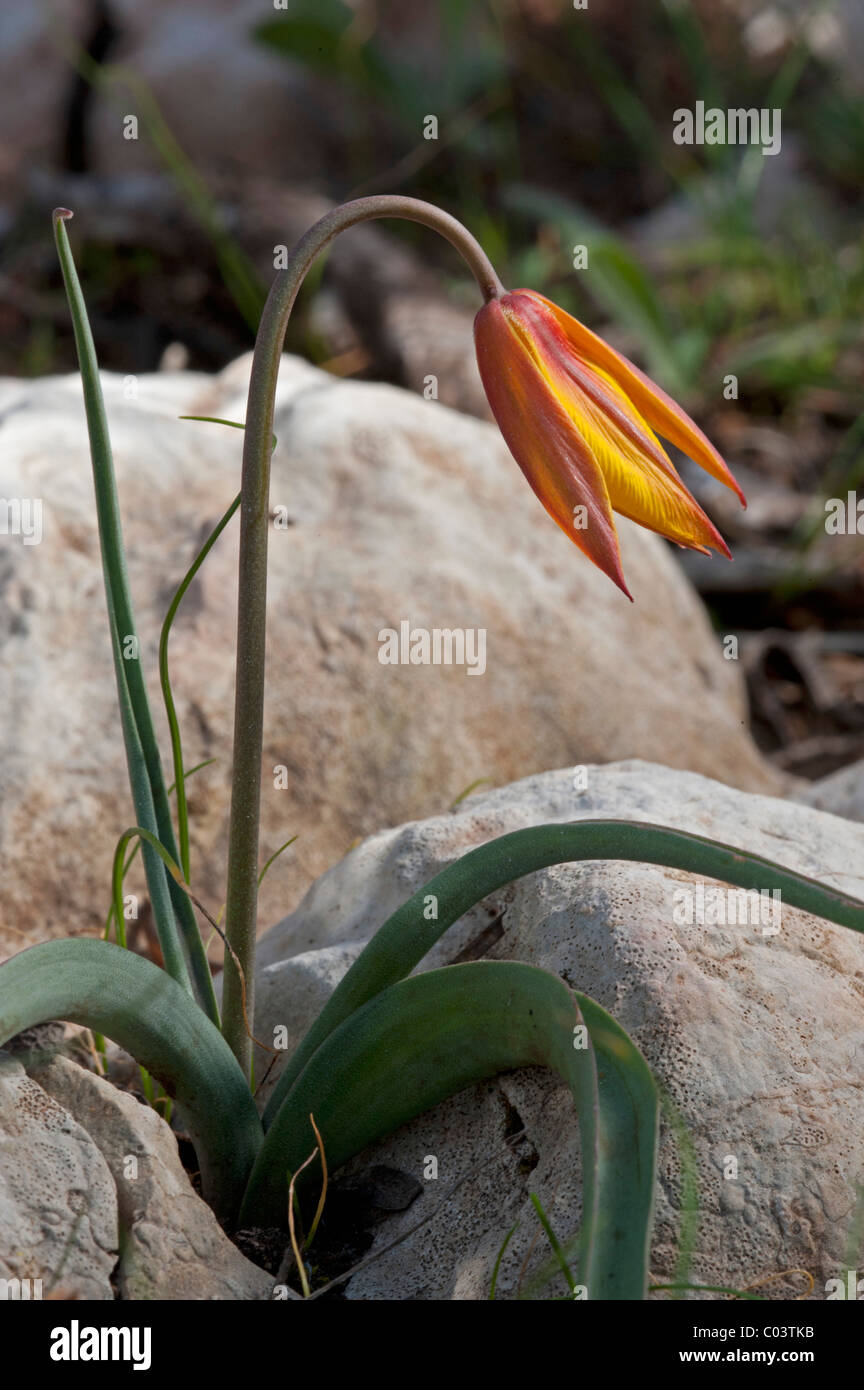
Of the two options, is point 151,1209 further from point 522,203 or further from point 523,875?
point 522,203

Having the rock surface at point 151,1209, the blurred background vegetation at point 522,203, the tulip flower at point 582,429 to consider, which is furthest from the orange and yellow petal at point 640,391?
the blurred background vegetation at point 522,203

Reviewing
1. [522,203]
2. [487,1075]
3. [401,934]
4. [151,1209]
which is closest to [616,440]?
[401,934]

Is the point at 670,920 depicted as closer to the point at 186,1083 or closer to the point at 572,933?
the point at 572,933

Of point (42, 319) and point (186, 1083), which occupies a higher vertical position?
point (42, 319)

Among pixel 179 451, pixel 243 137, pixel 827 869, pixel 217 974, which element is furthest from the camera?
pixel 243 137

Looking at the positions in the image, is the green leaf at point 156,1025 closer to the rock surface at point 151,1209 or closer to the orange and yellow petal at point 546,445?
the rock surface at point 151,1209

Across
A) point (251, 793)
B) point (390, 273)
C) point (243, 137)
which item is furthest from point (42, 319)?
point (251, 793)
